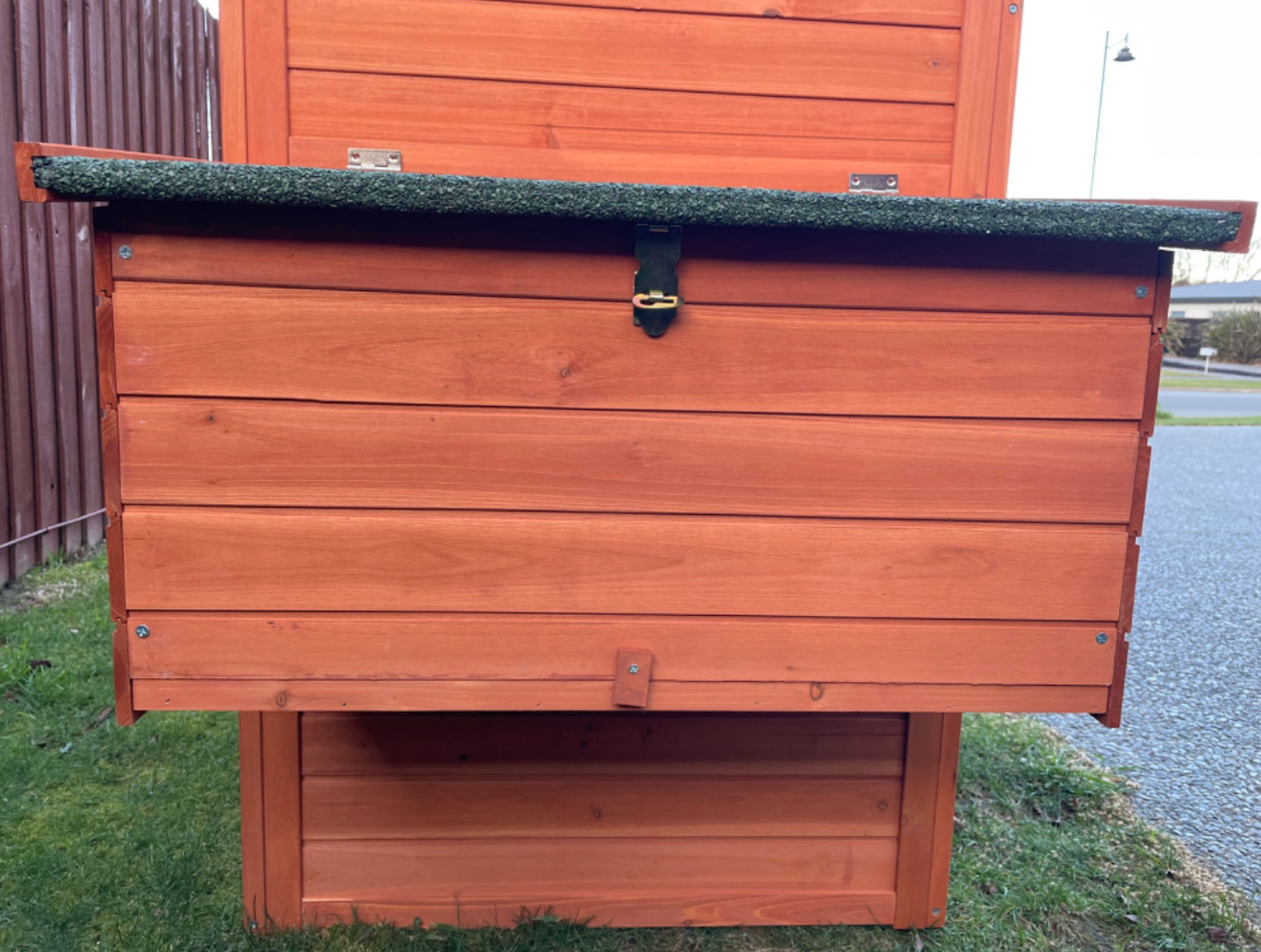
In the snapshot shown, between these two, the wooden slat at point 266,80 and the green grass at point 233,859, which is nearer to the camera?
the wooden slat at point 266,80

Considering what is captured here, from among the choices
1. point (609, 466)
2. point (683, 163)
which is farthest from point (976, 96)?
point (609, 466)

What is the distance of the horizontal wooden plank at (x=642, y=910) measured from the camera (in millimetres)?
2178

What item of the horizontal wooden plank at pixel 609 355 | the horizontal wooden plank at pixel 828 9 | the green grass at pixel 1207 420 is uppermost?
the horizontal wooden plank at pixel 828 9

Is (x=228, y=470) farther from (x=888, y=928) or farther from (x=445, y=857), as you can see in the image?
(x=888, y=928)

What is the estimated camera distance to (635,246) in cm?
147

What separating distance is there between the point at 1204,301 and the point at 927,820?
155 ft

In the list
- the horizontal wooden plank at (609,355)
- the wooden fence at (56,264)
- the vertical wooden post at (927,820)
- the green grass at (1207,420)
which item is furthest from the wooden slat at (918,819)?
the green grass at (1207,420)

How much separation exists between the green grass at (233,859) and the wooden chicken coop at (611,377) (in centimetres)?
89

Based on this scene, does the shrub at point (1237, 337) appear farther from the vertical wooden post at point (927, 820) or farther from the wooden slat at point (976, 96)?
the wooden slat at point (976, 96)

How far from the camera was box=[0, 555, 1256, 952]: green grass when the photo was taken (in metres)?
2.17

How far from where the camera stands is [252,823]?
83.3 inches

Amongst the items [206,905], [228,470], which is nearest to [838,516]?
[228,470]

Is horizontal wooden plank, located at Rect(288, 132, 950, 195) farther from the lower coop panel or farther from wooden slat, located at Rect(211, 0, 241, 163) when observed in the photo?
the lower coop panel

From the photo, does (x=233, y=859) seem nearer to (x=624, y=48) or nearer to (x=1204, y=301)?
(x=624, y=48)
